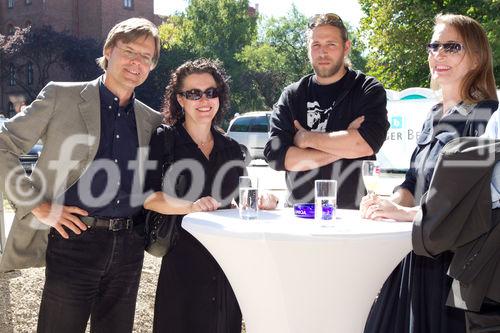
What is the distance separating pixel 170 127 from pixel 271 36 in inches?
2049

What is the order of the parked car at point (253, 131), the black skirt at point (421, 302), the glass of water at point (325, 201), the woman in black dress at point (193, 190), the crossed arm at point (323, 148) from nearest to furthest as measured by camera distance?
the glass of water at point (325, 201) → the black skirt at point (421, 302) → the woman in black dress at point (193, 190) → the crossed arm at point (323, 148) → the parked car at point (253, 131)

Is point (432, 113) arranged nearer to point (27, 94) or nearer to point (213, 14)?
point (27, 94)

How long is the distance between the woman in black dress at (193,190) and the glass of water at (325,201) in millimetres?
613

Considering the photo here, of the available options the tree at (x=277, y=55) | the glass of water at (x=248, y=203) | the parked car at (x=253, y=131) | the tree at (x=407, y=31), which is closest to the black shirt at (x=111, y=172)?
the glass of water at (x=248, y=203)

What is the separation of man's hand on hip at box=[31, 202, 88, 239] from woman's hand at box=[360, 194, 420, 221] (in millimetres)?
1356

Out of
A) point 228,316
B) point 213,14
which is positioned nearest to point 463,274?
point 228,316

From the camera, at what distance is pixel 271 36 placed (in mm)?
53781


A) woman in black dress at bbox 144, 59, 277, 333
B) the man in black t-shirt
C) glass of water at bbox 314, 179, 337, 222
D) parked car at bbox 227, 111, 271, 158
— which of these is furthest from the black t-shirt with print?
parked car at bbox 227, 111, 271, 158

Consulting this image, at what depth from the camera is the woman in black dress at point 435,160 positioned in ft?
8.64

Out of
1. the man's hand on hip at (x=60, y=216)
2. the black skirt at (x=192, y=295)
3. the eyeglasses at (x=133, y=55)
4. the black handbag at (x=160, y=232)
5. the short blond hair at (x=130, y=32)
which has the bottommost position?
the black skirt at (x=192, y=295)

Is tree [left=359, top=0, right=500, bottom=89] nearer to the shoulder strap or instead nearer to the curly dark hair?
the curly dark hair

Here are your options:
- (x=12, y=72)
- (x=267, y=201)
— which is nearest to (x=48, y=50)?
(x=12, y=72)

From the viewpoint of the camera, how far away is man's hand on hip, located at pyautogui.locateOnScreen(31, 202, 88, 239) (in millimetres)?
2756

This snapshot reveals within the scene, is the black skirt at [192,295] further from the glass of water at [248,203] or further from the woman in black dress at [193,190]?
the glass of water at [248,203]
